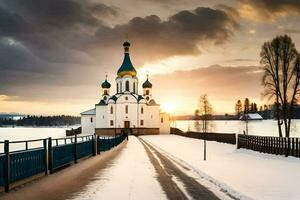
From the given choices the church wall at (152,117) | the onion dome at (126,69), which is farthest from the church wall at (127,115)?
the onion dome at (126,69)

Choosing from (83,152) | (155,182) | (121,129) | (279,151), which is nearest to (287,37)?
(279,151)

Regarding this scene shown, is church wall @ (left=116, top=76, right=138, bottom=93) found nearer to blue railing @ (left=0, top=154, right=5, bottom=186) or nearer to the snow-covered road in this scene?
the snow-covered road

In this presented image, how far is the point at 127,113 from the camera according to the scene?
103m

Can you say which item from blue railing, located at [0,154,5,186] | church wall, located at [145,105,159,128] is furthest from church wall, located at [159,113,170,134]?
blue railing, located at [0,154,5,186]

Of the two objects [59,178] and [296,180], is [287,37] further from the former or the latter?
[59,178]

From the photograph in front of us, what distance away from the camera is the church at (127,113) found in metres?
102

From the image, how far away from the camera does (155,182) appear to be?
1334cm

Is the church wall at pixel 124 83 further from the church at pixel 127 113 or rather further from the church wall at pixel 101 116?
the church wall at pixel 101 116

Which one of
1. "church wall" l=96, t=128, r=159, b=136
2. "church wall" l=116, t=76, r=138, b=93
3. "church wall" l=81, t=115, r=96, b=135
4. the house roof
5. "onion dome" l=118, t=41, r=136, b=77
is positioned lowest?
"church wall" l=96, t=128, r=159, b=136

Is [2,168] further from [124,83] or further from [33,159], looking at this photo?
[124,83]

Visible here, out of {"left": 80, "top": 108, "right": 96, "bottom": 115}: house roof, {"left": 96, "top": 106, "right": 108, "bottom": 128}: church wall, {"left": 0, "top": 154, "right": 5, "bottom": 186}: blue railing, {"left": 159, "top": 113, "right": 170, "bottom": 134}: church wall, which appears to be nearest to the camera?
{"left": 0, "top": 154, "right": 5, "bottom": 186}: blue railing

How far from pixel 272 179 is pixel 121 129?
8774 cm

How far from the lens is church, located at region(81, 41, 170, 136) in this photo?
335 feet

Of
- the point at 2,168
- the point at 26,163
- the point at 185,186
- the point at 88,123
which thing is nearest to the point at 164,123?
the point at 88,123
